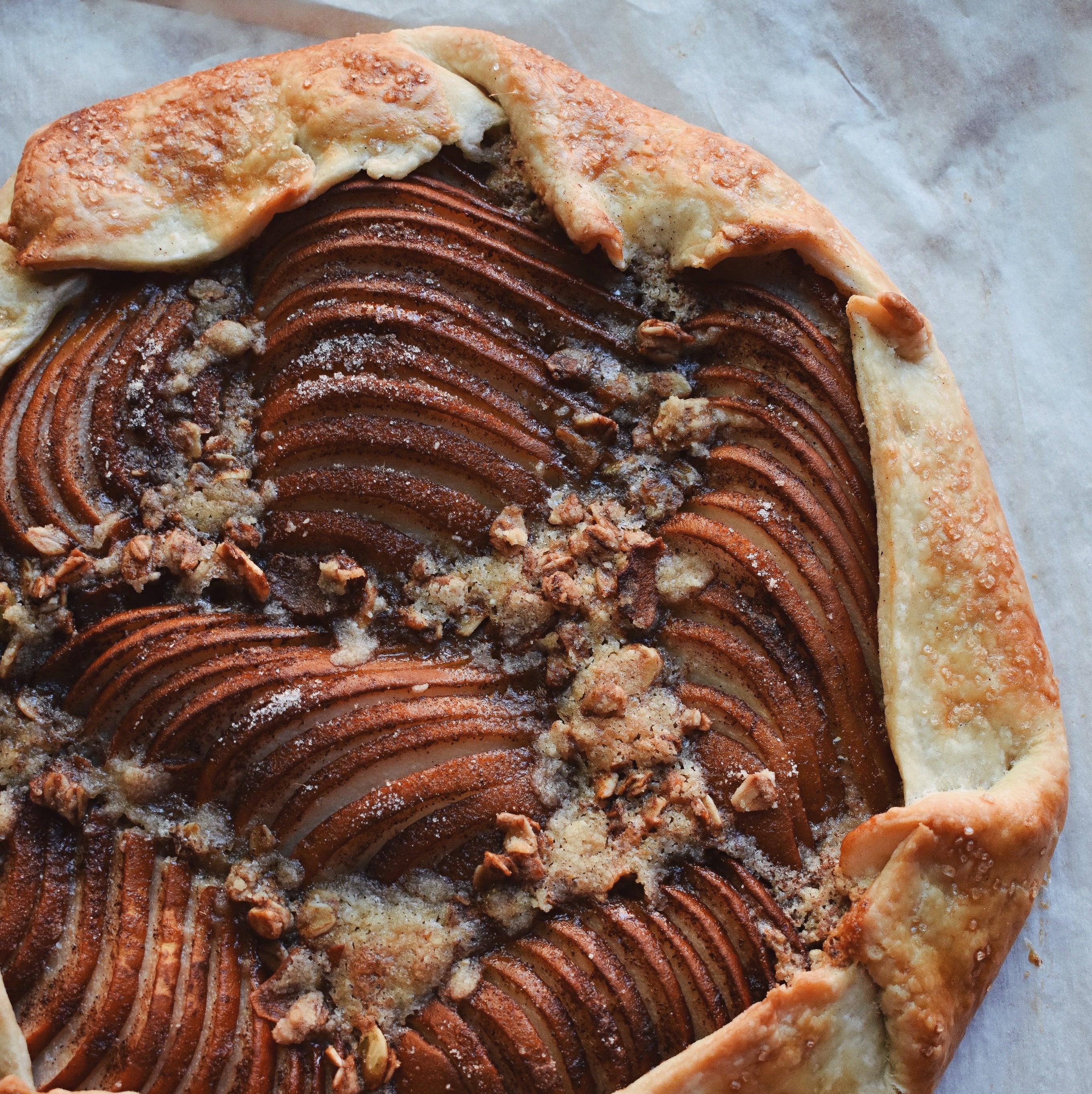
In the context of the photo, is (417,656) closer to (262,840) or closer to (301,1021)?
(262,840)

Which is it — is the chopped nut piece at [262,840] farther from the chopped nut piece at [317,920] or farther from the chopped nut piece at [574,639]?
the chopped nut piece at [574,639]

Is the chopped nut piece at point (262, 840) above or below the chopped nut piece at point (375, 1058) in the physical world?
above

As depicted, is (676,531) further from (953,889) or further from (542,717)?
(953,889)

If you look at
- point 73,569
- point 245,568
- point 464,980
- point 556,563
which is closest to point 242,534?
point 245,568

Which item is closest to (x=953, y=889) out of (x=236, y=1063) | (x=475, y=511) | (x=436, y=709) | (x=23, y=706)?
(x=436, y=709)

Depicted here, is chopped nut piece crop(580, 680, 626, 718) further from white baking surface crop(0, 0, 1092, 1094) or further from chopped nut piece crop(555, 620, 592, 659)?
white baking surface crop(0, 0, 1092, 1094)

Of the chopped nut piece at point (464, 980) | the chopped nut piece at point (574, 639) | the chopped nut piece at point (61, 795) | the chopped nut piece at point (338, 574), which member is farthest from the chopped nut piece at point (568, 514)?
the chopped nut piece at point (61, 795)

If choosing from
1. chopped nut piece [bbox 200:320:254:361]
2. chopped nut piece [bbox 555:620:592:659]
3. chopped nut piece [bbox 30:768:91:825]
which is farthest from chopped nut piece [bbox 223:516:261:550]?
chopped nut piece [bbox 555:620:592:659]

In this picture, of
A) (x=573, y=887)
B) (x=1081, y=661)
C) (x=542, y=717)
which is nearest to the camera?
(x=573, y=887)
